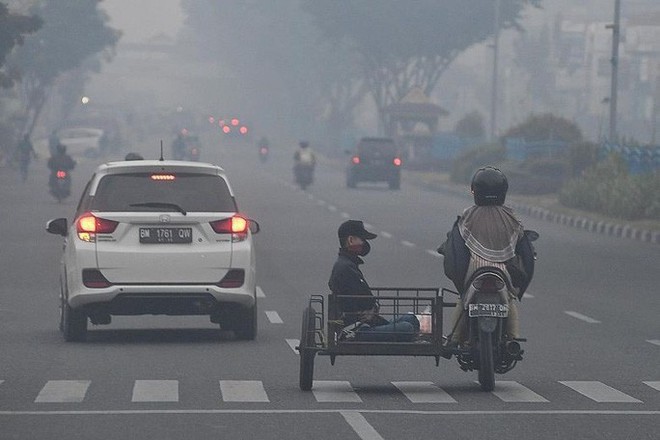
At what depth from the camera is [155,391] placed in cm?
1280

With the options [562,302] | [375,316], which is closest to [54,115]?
[562,302]

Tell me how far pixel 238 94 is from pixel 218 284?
17640 centimetres

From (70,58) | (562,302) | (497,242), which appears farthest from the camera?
(70,58)

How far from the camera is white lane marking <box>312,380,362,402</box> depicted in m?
12.5

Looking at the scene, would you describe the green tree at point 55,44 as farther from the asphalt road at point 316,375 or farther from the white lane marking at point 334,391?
the white lane marking at point 334,391

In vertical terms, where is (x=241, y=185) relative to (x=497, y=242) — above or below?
below

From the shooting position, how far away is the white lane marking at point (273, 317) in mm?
18609

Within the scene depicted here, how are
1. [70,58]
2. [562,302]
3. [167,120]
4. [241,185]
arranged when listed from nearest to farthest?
[562,302], [241,185], [70,58], [167,120]

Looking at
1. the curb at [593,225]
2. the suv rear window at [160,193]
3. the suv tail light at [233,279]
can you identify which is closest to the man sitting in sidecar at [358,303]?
the suv tail light at [233,279]

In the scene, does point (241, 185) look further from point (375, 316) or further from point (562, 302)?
point (375, 316)

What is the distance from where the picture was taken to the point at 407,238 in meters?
33.8

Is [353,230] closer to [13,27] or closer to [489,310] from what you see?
[489,310]

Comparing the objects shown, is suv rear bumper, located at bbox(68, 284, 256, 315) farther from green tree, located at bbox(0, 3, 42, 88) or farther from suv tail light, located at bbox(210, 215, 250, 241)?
green tree, located at bbox(0, 3, 42, 88)

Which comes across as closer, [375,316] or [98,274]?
[375,316]
